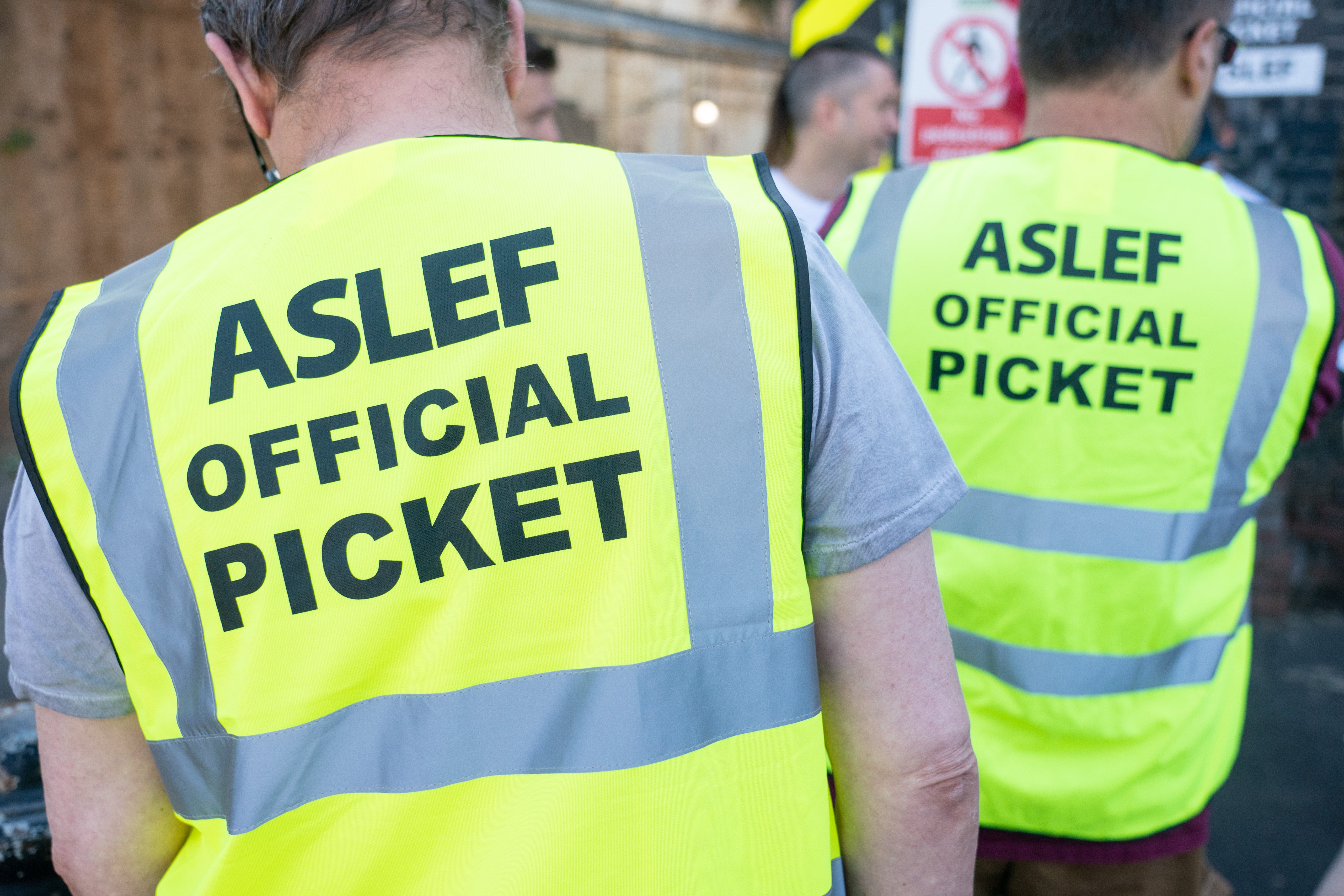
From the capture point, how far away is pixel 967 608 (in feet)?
4.99

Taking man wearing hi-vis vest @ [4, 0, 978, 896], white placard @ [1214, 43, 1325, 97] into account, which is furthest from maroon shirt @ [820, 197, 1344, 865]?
white placard @ [1214, 43, 1325, 97]

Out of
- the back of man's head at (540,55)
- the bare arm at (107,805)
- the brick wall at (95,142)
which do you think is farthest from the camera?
the brick wall at (95,142)

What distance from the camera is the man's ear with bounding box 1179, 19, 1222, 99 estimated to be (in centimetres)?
155

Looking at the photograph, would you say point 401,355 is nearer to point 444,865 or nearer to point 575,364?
point 575,364

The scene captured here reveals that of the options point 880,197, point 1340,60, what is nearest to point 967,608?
point 880,197

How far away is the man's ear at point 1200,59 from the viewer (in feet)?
5.08

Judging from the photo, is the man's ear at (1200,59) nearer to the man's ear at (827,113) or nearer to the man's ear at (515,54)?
the man's ear at (515,54)

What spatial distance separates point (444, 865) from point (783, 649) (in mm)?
366

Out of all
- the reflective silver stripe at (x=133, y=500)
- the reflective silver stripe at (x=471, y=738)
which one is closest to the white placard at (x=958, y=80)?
the reflective silver stripe at (x=471, y=738)

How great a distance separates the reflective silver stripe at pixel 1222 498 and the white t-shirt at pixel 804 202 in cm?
208

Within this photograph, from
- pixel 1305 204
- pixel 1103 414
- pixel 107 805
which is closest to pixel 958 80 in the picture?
pixel 1305 204

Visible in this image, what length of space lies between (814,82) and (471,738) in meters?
3.63

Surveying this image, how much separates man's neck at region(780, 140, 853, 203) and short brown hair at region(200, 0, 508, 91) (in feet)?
10.2

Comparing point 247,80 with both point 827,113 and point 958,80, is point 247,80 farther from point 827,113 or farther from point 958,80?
point 958,80
